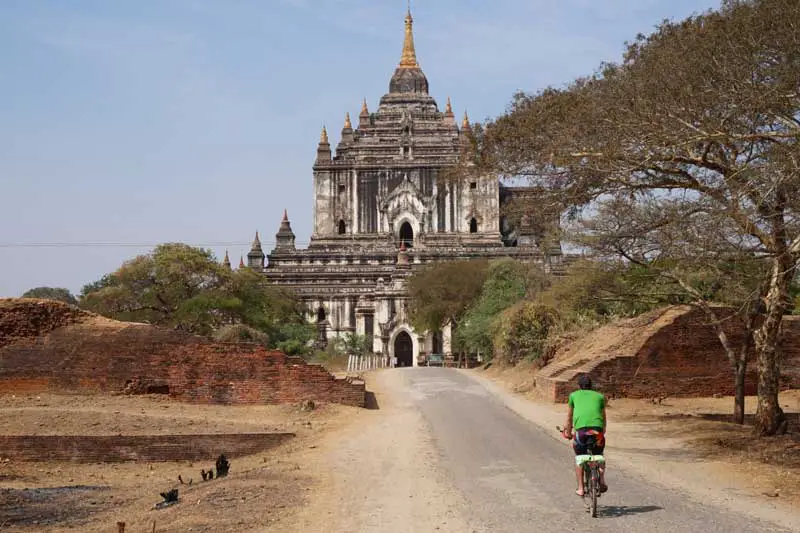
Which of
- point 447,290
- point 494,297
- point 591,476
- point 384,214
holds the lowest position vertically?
point 591,476

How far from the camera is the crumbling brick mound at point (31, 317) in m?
18.3

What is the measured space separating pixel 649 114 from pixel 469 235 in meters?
43.5

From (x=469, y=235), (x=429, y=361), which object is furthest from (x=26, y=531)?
(x=469, y=235)

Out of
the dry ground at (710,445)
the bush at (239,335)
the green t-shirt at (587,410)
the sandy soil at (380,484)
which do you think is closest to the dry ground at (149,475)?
the sandy soil at (380,484)

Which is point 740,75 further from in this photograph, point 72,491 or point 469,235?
point 469,235

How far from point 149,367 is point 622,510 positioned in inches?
450

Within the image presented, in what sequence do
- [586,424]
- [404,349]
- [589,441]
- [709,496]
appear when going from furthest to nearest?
1. [404,349]
2. [709,496]
3. [586,424]
4. [589,441]

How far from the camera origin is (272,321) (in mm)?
38656

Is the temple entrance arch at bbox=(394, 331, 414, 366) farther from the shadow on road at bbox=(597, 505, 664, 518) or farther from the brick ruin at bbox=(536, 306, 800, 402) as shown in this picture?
the shadow on road at bbox=(597, 505, 664, 518)

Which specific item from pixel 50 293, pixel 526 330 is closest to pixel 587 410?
pixel 526 330

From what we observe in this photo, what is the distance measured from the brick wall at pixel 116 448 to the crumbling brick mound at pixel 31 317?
4.15 meters

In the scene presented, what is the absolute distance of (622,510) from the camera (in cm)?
878

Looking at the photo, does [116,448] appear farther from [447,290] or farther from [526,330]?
[447,290]

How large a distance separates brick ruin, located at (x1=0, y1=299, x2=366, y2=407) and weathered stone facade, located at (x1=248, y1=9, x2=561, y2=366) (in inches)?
1342
